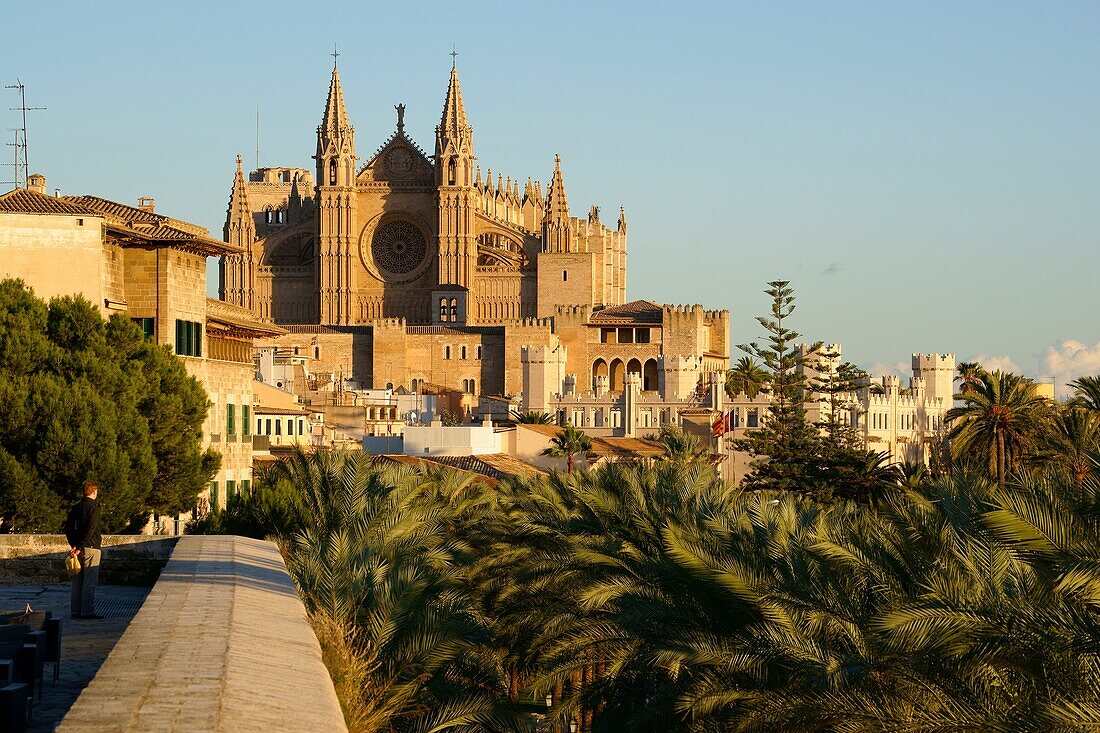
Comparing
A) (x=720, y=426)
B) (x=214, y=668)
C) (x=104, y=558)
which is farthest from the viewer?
(x=720, y=426)

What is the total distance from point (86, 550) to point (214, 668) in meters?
5.31

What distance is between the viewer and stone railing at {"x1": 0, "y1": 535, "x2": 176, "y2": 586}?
15.4 m

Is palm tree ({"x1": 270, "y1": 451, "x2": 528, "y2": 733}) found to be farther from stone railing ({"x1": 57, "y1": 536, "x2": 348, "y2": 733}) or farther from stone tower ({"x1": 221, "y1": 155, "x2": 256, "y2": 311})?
stone tower ({"x1": 221, "y1": 155, "x2": 256, "y2": 311})

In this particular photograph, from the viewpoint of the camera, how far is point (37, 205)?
2989 centimetres

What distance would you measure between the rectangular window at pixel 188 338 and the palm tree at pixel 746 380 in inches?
1255

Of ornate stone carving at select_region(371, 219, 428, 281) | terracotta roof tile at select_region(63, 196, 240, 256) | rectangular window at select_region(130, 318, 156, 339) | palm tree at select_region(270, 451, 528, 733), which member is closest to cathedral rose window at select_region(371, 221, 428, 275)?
ornate stone carving at select_region(371, 219, 428, 281)

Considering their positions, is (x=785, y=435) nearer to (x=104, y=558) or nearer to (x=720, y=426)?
(x=720, y=426)

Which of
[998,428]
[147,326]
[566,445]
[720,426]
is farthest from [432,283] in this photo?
[147,326]

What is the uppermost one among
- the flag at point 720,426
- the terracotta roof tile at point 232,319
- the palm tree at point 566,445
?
the terracotta roof tile at point 232,319

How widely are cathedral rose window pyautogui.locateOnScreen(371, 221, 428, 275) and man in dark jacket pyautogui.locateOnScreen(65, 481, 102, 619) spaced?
84.5m

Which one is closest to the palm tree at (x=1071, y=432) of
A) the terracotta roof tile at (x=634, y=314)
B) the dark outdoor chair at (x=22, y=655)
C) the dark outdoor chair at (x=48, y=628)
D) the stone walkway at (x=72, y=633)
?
the stone walkway at (x=72, y=633)

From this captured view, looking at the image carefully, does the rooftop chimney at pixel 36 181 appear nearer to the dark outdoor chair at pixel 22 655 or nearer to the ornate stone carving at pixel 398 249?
the dark outdoor chair at pixel 22 655

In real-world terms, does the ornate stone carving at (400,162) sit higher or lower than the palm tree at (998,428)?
A: higher

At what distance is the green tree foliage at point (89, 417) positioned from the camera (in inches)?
939
